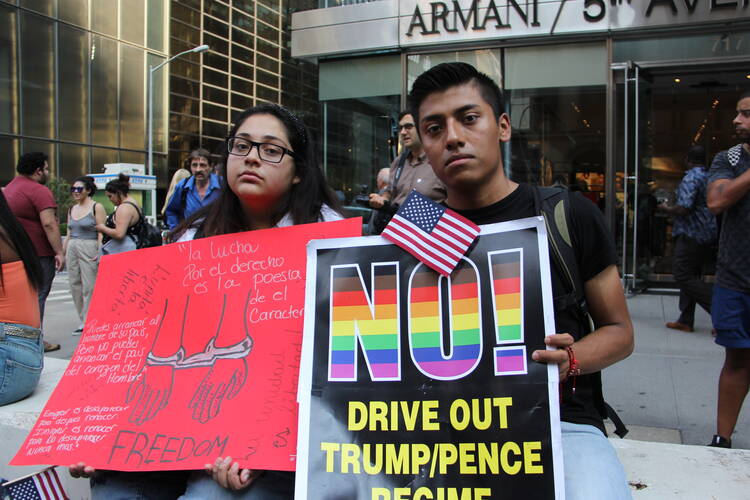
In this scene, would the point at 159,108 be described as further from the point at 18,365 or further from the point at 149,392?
the point at 149,392

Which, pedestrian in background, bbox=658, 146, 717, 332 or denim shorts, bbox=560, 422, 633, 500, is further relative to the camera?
pedestrian in background, bbox=658, 146, 717, 332

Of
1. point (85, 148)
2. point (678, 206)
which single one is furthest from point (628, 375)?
point (85, 148)

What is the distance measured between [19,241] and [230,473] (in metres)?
2.17

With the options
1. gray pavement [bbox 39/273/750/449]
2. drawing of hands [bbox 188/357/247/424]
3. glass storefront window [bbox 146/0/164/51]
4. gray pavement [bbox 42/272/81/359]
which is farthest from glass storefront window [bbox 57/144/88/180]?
drawing of hands [bbox 188/357/247/424]

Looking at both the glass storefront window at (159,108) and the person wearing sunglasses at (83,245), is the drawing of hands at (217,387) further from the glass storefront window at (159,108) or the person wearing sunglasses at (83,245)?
the glass storefront window at (159,108)

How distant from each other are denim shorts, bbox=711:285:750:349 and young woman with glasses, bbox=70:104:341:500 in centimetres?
219

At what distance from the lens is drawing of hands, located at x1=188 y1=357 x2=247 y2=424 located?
1.96 meters

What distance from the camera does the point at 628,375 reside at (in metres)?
5.37

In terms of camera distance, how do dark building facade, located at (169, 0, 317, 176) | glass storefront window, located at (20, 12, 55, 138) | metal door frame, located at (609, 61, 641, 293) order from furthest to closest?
dark building facade, located at (169, 0, 317, 176)
glass storefront window, located at (20, 12, 55, 138)
metal door frame, located at (609, 61, 641, 293)

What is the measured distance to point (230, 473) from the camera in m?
1.82

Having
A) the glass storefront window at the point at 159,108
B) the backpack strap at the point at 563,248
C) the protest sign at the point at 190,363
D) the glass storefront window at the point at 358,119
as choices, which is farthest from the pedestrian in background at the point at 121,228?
the glass storefront window at the point at 159,108

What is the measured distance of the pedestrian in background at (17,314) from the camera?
3033 millimetres

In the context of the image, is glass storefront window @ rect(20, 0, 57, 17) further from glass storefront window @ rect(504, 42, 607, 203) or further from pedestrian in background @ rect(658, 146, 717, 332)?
pedestrian in background @ rect(658, 146, 717, 332)

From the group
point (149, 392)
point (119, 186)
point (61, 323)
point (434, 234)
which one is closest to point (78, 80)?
point (61, 323)
